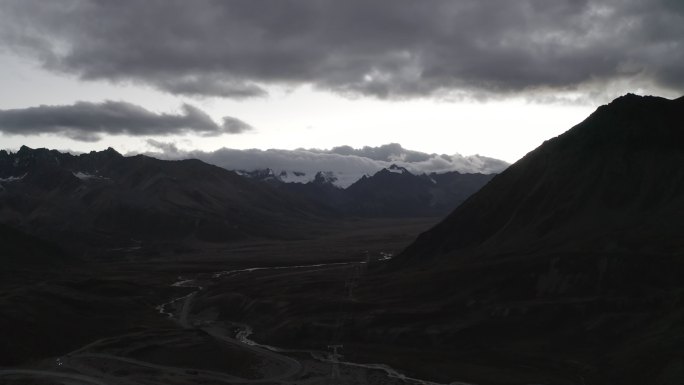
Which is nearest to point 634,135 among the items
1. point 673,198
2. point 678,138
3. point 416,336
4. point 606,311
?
point 678,138

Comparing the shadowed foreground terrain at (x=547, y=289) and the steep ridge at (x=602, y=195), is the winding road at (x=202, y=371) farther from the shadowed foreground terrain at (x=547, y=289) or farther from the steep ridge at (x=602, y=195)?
the steep ridge at (x=602, y=195)

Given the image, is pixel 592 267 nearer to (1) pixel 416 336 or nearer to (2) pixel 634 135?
(1) pixel 416 336

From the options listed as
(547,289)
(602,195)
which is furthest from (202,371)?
(602,195)

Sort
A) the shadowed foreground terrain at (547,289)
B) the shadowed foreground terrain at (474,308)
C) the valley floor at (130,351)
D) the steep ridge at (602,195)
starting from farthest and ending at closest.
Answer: the steep ridge at (602,195) → the shadowed foreground terrain at (547,289) → the shadowed foreground terrain at (474,308) → the valley floor at (130,351)

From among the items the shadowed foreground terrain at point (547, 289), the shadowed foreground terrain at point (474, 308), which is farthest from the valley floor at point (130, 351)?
the shadowed foreground terrain at point (547, 289)

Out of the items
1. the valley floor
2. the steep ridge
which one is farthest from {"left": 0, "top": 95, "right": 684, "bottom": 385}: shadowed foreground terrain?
the steep ridge

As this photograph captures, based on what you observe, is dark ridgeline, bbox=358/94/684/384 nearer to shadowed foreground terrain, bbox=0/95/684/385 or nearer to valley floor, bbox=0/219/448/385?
shadowed foreground terrain, bbox=0/95/684/385

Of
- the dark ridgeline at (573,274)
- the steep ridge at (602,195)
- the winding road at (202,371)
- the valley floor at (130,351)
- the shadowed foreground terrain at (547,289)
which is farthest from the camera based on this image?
the steep ridge at (602,195)

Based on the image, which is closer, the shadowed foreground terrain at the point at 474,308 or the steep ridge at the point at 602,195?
the shadowed foreground terrain at the point at 474,308

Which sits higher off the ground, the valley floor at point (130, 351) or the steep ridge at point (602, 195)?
the steep ridge at point (602, 195)
